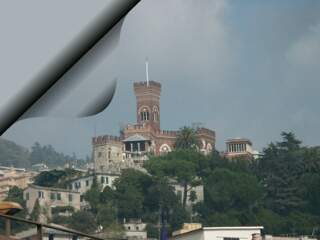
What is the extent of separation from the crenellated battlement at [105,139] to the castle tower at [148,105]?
50.1 inches

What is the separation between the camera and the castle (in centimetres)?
1423

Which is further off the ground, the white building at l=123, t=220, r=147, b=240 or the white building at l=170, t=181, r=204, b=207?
the white building at l=170, t=181, r=204, b=207

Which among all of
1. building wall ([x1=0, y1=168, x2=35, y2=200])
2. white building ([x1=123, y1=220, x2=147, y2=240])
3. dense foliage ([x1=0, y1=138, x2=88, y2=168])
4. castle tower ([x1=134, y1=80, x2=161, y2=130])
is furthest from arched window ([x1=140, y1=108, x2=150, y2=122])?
white building ([x1=123, y1=220, x2=147, y2=240])

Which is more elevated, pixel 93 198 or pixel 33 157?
pixel 33 157

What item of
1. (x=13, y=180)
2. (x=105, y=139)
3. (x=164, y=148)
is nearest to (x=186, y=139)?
(x=164, y=148)

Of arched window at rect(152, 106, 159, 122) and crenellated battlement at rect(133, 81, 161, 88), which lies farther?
arched window at rect(152, 106, 159, 122)

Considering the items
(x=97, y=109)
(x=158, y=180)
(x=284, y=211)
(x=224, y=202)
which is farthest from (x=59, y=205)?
(x=97, y=109)

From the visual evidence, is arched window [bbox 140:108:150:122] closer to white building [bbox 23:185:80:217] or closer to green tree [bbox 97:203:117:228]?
white building [bbox 23:185:80:217]

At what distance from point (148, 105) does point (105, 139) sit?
76.1 inches

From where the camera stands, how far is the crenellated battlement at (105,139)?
15242mm

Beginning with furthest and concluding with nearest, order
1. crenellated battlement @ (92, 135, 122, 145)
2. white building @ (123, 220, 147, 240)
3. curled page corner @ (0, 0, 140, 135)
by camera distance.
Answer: crenellated battlement @ (92, 135, 122, 145) < white building @ (123, 220, 147, 240) < curled page corner @ (0, 0, 140, 135)

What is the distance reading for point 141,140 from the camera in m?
15.8

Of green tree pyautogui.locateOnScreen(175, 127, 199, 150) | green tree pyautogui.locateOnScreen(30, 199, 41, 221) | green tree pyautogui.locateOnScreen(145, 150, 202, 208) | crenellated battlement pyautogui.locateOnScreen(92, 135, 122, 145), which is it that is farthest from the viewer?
crenellated battlement pyautogui.locateOnScreen(92, 135, 122, 145)

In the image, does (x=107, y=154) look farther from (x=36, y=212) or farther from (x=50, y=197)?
(x=36, y=212)
